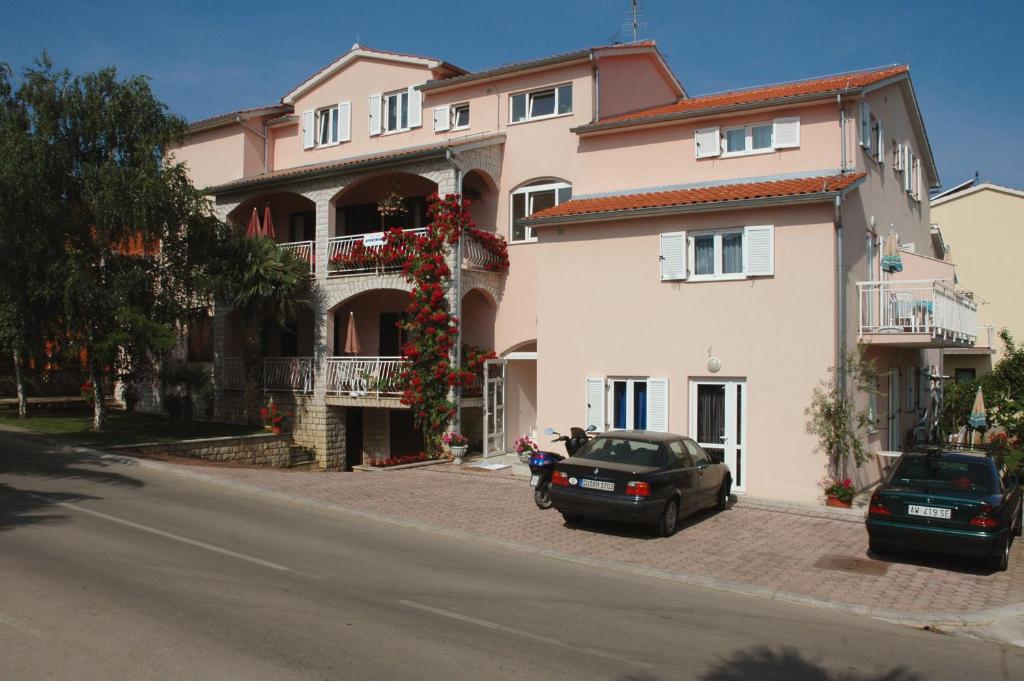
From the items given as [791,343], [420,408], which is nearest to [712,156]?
[791,343]

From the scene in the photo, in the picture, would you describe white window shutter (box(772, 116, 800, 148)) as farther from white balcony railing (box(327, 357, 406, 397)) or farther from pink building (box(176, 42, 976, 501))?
white balcony railing (box(327, 357, 406, 397))

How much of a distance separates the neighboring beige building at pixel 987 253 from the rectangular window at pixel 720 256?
20491 millimetres

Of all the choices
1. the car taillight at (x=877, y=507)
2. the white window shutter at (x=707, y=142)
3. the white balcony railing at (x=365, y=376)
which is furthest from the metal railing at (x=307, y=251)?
the car taillight at (x=877, y=507)

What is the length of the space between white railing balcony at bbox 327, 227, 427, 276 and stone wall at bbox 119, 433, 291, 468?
5.00 meters

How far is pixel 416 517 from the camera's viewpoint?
1312cm

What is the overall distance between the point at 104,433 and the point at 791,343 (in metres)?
16.9

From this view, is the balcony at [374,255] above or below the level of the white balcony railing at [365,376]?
above

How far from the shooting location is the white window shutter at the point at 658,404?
16406mm

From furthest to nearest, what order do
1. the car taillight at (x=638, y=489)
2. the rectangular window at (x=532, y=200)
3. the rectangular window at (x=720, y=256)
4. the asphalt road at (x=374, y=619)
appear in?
the rectangular window at (x=532, y=200) → the rectangular window at (x=720, y=256) → the car taillight at (x=638, y=489) → the asphalt road at (x=374, y=619)

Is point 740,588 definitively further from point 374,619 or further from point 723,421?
point 723,421

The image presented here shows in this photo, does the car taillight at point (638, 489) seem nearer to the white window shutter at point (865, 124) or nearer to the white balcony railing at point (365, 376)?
the white window shutter at point (865, 124)

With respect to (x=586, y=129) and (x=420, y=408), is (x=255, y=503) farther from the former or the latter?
(x=586, y=129)

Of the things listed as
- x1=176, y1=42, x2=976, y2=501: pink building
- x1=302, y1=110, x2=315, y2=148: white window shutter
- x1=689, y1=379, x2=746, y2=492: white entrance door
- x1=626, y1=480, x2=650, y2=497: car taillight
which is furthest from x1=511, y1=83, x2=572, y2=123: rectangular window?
x1=626, y1=480, x2=650, y2=497: car taillight

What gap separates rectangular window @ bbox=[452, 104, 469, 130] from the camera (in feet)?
76.0
